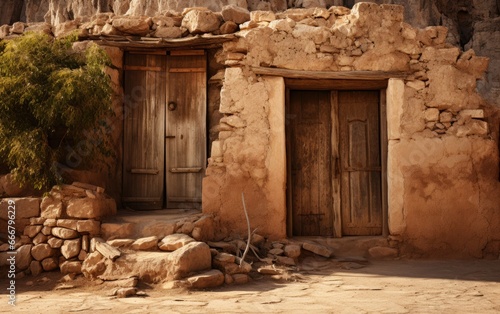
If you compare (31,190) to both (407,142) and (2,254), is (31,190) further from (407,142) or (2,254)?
(407,142)

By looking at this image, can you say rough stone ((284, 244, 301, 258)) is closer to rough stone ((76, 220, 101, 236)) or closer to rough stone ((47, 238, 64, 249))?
rough stone ((76, 220, 101, 236))

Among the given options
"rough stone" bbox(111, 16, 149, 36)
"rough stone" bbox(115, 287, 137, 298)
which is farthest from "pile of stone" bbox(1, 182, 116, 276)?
"rough stone" bbox(111, 16, 149, 36)

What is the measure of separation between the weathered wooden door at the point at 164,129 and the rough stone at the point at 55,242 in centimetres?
151

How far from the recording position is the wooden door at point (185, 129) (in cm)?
673

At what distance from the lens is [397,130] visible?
6016mm

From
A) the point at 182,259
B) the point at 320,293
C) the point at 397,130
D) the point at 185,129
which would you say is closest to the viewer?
the point at 320,293

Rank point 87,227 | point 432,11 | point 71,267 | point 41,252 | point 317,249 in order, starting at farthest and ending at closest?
point 432,11
point 317,249
point 87,227
point 41,252
point 71,267

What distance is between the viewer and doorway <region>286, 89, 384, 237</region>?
6.43m

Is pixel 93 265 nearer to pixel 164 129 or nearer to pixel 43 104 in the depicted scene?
pixel 43 104

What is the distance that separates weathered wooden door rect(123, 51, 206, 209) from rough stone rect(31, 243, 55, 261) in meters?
1.60

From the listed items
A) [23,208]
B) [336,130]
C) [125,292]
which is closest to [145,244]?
[125,292]

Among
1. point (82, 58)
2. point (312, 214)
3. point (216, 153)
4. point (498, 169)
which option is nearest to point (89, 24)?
point (82, 58)

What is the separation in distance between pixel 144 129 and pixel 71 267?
7.71ft

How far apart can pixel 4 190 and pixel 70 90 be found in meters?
1.43
